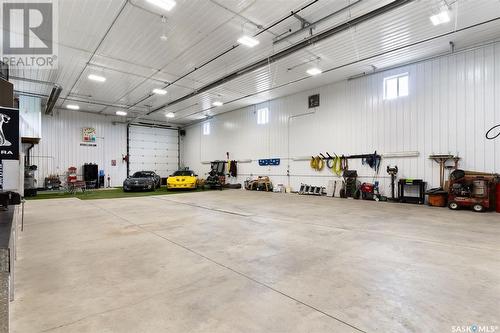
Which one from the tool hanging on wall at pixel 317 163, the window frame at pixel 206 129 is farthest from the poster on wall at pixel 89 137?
the tool hanging on wall at pixel 317 163

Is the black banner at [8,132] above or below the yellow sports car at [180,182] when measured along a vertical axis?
above

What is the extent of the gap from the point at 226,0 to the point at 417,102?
6733 mm

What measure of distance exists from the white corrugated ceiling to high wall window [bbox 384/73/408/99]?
51 cm

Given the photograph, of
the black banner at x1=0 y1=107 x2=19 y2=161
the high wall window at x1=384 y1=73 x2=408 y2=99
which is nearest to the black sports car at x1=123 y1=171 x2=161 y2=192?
the black banner at x1=0 y1=107 x2=19 y2=161

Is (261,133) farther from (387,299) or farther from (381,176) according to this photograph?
(387,299)

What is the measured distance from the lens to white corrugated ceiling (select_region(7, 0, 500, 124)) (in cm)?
552

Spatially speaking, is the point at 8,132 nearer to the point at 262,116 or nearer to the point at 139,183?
the point at 139,183

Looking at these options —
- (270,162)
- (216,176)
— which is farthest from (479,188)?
(216,176)

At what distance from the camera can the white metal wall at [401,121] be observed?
22.8ft

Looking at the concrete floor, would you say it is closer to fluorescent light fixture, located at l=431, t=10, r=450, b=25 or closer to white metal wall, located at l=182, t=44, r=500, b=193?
white metal wall, located at l=182, t=44, r=500, b=193

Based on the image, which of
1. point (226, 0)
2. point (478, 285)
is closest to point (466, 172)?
point (478, 285)

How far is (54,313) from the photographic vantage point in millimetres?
1874

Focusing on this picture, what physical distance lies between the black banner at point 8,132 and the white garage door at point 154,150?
16.0 metres

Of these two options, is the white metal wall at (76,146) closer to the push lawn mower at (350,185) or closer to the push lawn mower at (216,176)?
A: the push lawn mower at (216,176)
